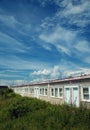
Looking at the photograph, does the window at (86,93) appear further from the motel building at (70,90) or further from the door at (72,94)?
the door at (72,94)

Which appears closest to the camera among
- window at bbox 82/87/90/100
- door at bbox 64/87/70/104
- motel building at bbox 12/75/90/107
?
window at bbox 82/87/90/100

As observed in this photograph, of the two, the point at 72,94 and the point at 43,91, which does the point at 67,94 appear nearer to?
the point at 72,94

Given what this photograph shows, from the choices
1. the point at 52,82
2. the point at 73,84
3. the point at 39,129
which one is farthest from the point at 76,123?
the point at 52,82

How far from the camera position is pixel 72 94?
811 inches

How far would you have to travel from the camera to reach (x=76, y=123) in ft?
38.5

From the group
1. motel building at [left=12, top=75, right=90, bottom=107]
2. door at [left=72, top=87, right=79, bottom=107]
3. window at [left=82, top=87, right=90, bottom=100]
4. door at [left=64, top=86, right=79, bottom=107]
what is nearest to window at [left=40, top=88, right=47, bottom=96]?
motel building at [left=12, top=75, right=90, bottom=107]

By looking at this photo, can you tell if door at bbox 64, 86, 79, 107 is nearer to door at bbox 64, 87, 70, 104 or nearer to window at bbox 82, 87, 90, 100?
door at bbox 64, 87, 70, 104

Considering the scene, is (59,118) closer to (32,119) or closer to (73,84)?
(32,119)

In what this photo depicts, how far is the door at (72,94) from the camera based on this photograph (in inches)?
763

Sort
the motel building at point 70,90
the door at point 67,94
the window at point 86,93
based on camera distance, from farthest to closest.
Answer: the door at point 67,94, the motel building at point 70,90, the window at point 86,93

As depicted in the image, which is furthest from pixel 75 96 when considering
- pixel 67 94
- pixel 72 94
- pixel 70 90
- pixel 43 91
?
pixel 43 91

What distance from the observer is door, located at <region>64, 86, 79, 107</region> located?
19.4 meters

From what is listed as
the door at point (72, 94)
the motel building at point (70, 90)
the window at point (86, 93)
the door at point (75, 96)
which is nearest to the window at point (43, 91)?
the motel building at point (70, 90)

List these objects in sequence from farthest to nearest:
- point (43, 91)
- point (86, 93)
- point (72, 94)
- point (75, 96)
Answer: point (43, 91) → point (72, 94) → point (75, 96) → point (86, 93)
